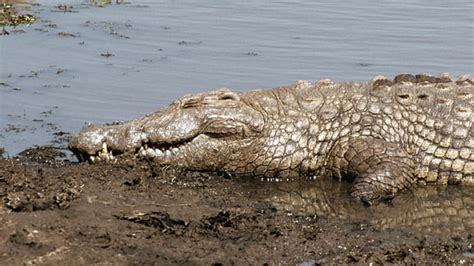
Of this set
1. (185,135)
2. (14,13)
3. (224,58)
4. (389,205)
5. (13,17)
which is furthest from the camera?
(14,13)

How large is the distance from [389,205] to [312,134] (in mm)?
999

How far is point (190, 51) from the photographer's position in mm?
14391

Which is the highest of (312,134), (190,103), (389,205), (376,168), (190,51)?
(190,103)

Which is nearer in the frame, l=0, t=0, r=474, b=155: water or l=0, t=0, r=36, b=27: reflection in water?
l=0, t=0, r=474, b=155: water

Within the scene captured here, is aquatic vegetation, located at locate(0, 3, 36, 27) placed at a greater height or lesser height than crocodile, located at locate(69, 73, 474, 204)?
lesser

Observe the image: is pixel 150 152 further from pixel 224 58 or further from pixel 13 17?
pixel 13 17

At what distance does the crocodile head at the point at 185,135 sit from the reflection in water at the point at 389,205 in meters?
0.51

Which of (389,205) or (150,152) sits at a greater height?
(150,152)

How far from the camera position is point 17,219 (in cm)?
641

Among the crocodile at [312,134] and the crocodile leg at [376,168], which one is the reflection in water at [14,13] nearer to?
the crocodile at [312,134]

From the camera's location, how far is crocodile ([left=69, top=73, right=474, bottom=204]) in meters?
8.31

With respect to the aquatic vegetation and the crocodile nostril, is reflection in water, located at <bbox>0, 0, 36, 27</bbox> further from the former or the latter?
the crocodile nostril

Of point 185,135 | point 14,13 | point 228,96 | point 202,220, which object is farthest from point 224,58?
point 202,220

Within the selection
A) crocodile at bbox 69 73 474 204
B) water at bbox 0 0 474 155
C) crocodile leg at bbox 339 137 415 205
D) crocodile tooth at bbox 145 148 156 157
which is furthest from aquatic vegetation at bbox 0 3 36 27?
crocodile leg at bbox 339 137 415 205
